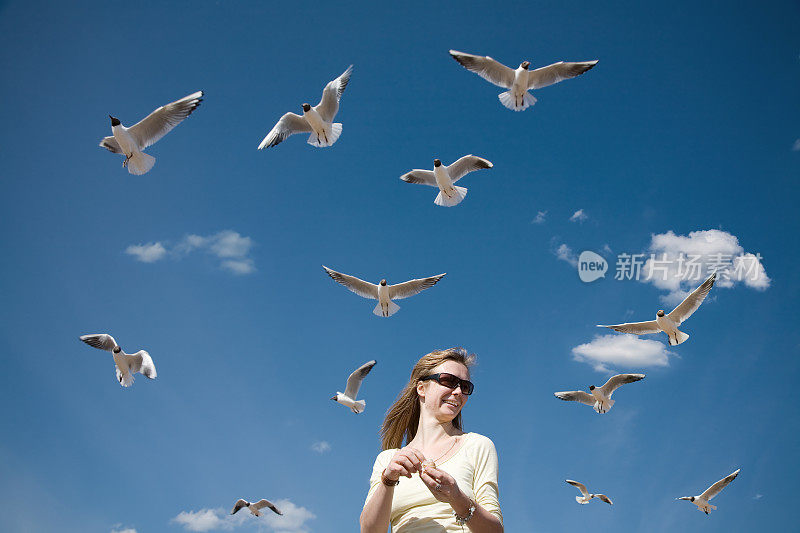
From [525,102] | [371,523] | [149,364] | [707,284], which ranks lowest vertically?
[371,523]

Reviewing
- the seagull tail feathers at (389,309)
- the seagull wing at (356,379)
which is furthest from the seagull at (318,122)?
the seagull wing at (356,379)

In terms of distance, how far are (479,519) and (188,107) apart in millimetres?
7866

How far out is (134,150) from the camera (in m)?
9.56

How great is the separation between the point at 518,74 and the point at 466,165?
180 centimetres

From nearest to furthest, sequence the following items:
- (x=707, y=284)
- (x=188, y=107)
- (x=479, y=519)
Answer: (x=479, y=519) < (x=188, y=107) < (x=707, y=284)

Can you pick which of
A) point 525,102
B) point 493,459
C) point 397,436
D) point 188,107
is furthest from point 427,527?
point 525,102

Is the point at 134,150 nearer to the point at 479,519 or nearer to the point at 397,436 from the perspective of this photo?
the point at 397,436

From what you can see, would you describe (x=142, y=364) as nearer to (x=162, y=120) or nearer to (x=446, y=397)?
(x=162, y=120)

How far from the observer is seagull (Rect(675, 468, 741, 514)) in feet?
49.9

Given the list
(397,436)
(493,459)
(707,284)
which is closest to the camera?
(493,459)

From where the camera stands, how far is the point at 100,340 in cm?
1069

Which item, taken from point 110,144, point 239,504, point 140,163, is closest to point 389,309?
point 140,163

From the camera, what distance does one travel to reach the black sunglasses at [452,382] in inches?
135

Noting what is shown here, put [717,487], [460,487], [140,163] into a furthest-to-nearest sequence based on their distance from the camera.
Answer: [717,487] < [140,163] < [460,487]
